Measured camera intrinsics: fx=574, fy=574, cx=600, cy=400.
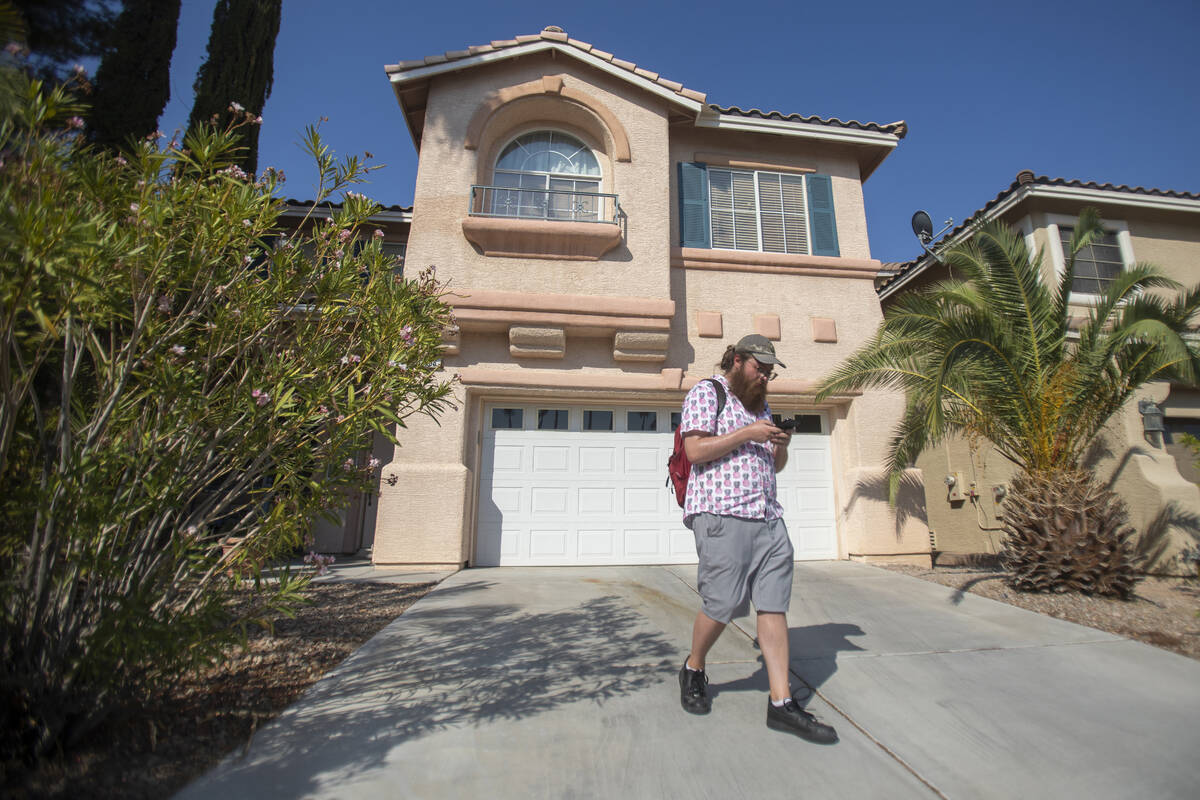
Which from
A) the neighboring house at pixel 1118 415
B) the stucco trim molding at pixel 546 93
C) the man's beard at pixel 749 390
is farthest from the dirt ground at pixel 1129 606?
the stucco trim molding at pixel 546 93

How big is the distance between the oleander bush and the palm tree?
513 cm

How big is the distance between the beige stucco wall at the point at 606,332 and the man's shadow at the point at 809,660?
12.7ft

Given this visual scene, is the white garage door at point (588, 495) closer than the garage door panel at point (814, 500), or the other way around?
the white garage door at point (588, 495)

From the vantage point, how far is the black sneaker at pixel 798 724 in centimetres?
225

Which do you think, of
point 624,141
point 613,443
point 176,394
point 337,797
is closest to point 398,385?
point 176,394

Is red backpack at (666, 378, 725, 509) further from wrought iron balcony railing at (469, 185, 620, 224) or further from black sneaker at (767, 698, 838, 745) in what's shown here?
wrought iron balcony railing at (469, 185, 620, 224)

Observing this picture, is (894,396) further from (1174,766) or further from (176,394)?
(176,394)

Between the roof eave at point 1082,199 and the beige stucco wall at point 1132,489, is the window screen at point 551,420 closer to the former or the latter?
the beige stucco wall at point 1132,489

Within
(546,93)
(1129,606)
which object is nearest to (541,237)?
(546,93)

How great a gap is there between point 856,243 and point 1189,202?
20.1 feet

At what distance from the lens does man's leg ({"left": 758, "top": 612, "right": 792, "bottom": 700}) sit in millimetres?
2402

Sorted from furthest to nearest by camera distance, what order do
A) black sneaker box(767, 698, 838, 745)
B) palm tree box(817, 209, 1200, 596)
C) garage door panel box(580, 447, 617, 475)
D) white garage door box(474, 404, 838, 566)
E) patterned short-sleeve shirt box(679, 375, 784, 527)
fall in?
garage door panel box(580, 447, 617, 475) < white garage door box(474, 404, 838, 566) < palm tree box(817, 209, 1200, 596) < patterned short-sleeve shirt box(679, 375, 784, 527) < black sneaker box(767, 698, 838, 745)

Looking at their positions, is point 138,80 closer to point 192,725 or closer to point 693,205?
point 192,725

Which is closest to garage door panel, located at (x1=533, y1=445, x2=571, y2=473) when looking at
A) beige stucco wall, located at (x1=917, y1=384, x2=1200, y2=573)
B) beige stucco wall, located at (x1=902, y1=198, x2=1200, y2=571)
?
beige stucco wall, located at (x1=917, y1=384, x2=1200, y2=573)
